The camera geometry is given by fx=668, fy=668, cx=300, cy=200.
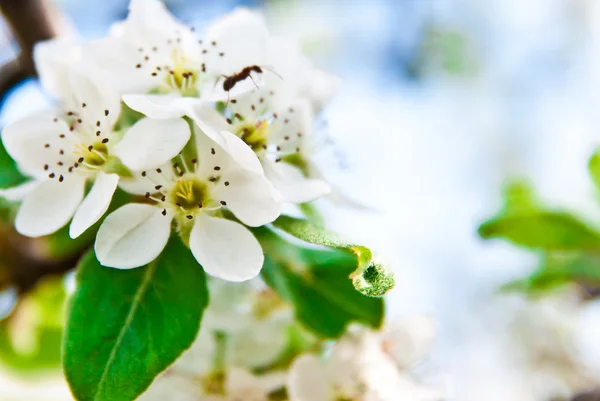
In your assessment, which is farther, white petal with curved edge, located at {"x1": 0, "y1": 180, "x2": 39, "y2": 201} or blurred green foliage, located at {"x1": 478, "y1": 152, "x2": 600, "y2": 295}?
blurred green foliage, located at {"x1": 478, "y1": 152, "x2": 600, "y2": 295}

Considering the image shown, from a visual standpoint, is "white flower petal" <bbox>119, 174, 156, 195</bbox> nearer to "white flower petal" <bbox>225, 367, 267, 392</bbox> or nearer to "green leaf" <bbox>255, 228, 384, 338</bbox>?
"green leaf" <bbox>255, 228, 384, 338</bbox>

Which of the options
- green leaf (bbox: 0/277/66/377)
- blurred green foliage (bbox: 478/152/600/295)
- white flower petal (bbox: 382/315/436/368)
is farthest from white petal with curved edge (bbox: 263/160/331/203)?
green leaf (bbox: 0/277/66/377)

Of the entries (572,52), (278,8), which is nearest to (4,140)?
(278,8)

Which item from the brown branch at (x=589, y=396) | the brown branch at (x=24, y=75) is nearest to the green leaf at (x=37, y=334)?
the brown branch at (x=24, y=75)

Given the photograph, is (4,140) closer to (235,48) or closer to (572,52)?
(235,48)

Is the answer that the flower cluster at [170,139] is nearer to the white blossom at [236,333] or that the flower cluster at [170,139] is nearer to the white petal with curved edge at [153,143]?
the white petal with curved edge at [153,143]

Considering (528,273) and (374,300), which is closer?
(374,300)

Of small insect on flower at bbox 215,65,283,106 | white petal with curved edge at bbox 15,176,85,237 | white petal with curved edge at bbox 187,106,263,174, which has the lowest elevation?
white petal with curved edge at bbox 15,176,85,237
